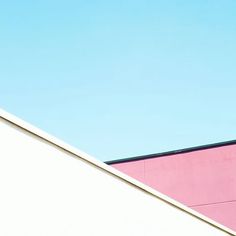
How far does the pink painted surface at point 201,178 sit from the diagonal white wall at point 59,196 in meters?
7.93

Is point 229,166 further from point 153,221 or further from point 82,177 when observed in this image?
point 82,177

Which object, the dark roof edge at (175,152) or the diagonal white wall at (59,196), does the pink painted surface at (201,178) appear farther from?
Result: the diagonal white wall at (59,196)

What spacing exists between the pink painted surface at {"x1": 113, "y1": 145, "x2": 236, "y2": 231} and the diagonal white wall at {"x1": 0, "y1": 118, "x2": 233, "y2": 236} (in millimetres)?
7927

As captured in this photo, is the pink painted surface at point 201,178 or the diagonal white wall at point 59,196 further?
the pink painted surface at point 201,178

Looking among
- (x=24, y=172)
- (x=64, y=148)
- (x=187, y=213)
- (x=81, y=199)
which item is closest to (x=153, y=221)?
(x=187, y=213)

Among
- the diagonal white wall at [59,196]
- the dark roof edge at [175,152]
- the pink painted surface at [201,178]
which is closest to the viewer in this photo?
the diagonal white wall at [59,196]

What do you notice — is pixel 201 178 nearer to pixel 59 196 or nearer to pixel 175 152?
pixel 175 152

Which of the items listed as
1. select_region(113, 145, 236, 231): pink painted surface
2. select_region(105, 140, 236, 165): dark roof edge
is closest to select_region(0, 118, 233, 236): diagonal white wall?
select_region(113, 145, 236, 231): pink painted surface

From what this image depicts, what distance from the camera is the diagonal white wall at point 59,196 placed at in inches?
172

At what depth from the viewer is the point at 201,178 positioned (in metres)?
14.7

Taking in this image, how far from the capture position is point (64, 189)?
199 inches

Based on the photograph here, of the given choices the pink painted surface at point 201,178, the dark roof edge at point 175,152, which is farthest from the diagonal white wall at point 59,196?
the dark roof edge at point 175,152

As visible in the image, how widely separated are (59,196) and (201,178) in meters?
10.6

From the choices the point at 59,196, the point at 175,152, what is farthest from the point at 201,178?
the point at 59,196
